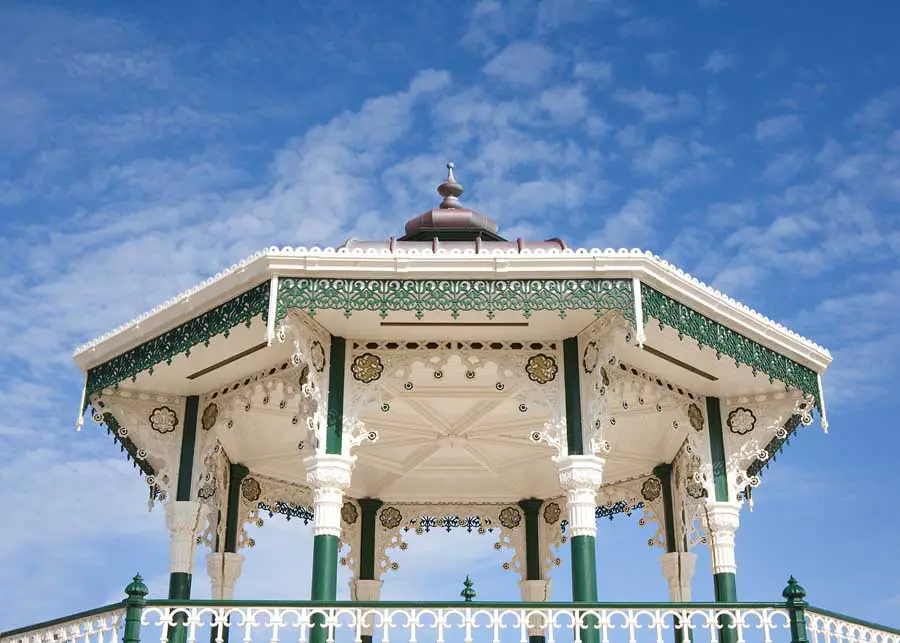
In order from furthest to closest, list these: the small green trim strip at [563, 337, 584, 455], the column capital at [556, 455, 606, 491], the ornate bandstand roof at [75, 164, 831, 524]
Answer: the small green trim strip at [563, 337, 584, 455] → the column capital at [556, 455, 606, 491] → the ornate bandstand roof at [75, 164, 831, 524]

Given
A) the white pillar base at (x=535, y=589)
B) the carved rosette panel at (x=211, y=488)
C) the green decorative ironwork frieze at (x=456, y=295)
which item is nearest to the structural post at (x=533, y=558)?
the white pillar base at (x=535, y=589)

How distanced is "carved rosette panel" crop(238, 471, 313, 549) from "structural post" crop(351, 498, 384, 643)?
37.2 inches

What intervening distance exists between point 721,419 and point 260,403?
20.3 ft

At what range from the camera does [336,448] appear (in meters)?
12.6

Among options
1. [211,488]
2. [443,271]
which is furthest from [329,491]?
[211,488]

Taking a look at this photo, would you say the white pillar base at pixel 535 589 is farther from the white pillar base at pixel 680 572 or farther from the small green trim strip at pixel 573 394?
the small green trim strip at pixel 573 394

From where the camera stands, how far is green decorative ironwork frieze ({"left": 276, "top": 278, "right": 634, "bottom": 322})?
12.3m

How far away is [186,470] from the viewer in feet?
48.2

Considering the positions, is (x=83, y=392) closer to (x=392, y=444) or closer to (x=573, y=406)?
(x=392, y=444)

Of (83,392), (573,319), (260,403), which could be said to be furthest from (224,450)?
(573,319)

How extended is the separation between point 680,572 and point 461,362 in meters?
5.01

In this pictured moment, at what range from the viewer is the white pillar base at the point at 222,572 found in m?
16.1

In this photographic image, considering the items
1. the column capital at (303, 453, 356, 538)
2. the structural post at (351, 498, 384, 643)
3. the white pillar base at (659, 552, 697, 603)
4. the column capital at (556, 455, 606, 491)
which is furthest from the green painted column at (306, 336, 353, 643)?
the white pillar base at (659, 552, 697, 603)

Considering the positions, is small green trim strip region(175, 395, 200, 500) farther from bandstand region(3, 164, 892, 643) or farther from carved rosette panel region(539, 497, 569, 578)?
carved rosette panel region(539, 497, 569, 578)
